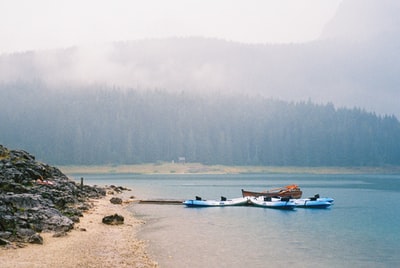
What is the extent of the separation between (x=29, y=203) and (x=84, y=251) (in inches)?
511

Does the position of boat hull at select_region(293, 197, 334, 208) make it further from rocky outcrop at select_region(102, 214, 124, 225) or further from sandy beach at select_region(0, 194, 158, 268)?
sandy beach at select_region(0, 194, 158, 268)

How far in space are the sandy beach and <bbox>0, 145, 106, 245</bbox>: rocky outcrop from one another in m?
1.51

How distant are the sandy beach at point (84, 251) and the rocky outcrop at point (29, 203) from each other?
4.95 feet

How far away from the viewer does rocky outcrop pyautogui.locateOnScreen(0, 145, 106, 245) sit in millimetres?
34969

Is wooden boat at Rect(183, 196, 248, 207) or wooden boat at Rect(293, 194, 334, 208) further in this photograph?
wooden boat at Rect(293, 194, 334, 208)

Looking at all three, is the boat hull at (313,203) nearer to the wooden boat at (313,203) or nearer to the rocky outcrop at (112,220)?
the wooden boat at (313,203)

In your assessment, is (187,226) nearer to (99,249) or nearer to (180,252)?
(180,252)

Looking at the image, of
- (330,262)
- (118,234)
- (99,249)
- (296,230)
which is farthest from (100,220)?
(330,262)

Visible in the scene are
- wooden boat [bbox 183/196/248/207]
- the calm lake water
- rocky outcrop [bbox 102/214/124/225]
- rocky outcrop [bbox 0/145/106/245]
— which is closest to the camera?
rocky outcrop [bbox 0/145/106/245]

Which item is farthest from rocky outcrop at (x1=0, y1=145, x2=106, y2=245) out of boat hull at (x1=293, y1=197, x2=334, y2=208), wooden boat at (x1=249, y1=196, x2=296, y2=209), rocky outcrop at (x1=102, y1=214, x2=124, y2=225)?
boat hull at (x1=293, y1=197, x2=334, y2=208)

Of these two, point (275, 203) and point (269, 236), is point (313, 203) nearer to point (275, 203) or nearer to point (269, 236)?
point (275, 203)

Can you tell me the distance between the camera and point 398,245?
43.2 m

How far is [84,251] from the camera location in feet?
108

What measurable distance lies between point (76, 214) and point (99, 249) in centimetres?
1754
